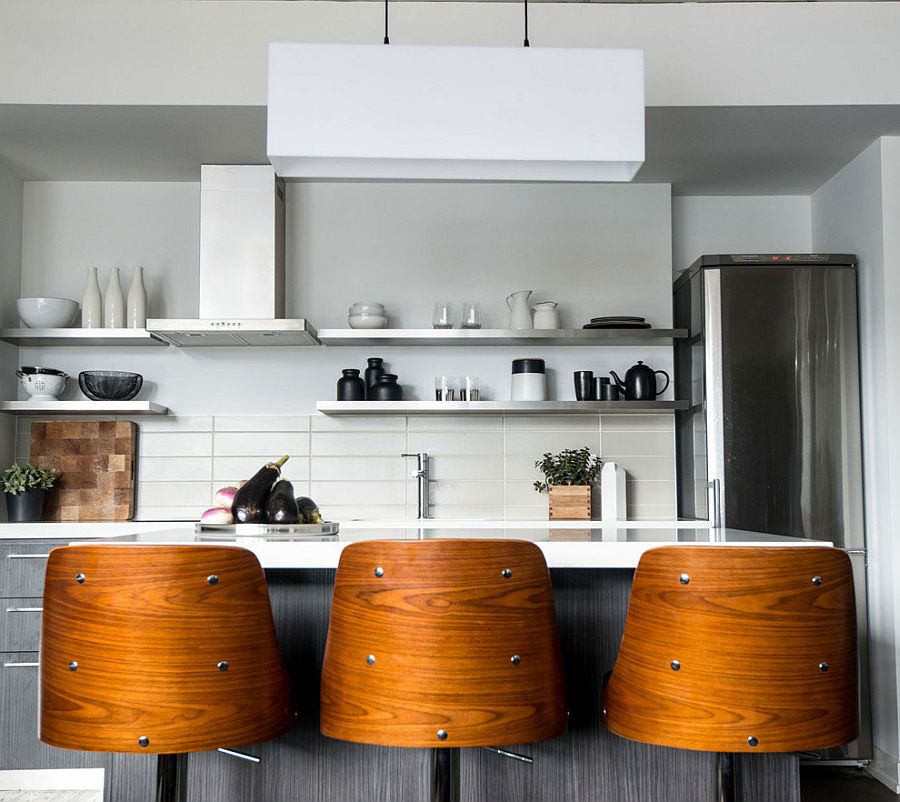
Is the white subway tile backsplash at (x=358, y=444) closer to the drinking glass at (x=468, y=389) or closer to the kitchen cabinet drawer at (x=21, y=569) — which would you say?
the drinking glass at (x=468, y=389)

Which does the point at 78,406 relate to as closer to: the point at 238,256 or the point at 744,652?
the point at 238,256

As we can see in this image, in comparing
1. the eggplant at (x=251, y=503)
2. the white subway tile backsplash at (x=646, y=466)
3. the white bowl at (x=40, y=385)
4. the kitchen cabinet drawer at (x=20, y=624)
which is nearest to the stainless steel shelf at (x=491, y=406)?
the white subway tile backsplash at (x=646, y=466)

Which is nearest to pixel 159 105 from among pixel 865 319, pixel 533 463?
pixel 533 463

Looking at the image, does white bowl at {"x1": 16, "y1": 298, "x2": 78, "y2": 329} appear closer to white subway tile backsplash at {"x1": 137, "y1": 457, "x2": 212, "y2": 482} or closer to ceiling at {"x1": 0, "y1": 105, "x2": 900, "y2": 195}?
ceiling at {"x1": 0, "y1": 105, "x2": 900, "y2": 195}

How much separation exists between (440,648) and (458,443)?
103 inches

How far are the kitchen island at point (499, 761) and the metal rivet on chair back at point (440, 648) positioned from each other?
1.52 feet

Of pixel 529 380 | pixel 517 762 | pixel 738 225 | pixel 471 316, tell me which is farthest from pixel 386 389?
pixel 517 762

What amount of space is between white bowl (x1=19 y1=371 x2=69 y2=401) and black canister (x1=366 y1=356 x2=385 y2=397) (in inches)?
53.6

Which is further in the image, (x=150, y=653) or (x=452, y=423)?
(x=452, y=423)

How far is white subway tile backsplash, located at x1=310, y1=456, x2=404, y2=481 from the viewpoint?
4.57m

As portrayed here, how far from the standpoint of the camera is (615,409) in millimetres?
4438

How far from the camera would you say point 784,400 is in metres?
4.10

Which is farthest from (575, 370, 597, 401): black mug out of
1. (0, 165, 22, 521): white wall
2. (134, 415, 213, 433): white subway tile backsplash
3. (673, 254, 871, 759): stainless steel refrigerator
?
(0, 165, 22, 521): white wall

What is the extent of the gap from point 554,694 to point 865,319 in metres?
2.76
